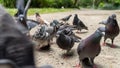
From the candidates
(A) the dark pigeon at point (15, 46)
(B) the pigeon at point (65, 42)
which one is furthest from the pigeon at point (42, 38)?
(A) the dark pigeon at point (15, 46)

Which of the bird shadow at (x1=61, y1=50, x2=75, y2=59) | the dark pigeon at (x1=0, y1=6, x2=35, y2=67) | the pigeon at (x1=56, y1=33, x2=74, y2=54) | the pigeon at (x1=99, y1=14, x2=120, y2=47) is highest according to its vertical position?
the dark pigeon at (x1=0, y1=6, x2=35, y2=67)

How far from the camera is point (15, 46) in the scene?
0.67 meters

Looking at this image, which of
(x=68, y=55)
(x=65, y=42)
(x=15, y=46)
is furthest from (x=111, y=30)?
(x=15, y=46)

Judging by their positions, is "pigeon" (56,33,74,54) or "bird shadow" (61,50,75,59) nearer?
"pigeon" (56,33,74,54)

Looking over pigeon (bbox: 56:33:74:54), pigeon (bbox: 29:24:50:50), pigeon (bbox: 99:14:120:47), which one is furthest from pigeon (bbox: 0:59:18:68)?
pigeon (bbox: 99:14:120:47)

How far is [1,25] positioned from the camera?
70cm

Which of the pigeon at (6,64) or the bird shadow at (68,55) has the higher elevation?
the pigeon at (6,64)

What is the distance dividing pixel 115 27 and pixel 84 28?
2.04m

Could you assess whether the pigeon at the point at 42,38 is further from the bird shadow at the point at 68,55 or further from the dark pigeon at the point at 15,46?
the dark pigeon at the point at 15,46

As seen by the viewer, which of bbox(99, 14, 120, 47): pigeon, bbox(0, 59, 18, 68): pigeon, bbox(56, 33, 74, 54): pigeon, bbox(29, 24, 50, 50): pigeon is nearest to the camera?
bbox(0, 59, 18, 68): pigeon

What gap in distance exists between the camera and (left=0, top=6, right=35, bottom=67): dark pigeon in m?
0.66

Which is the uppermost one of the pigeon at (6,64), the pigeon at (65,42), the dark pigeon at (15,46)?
the dark pigeon at (15,46)

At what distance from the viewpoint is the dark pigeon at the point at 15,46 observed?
659 millimetres

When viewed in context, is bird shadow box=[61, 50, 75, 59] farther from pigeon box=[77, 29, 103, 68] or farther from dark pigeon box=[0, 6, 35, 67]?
dark pigeon box=[0, 6, 35, 67]
